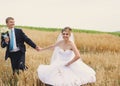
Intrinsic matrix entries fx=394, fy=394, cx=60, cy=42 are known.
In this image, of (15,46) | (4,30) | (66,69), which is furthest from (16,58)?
(66,69)

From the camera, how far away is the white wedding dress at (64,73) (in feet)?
24.1

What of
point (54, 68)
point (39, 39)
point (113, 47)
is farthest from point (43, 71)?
point (39, 39)

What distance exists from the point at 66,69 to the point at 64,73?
118 mm

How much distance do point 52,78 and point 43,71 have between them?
1.12 ft

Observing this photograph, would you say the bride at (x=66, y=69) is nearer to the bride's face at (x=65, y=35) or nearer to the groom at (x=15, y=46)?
the bride's face at (x=65, y=35)

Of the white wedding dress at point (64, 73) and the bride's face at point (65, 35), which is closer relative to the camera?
the white wedding dress at point (64, 73)

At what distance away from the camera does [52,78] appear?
24.4 ft

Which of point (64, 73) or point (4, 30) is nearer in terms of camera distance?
point (64, 73)

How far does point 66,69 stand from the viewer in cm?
757

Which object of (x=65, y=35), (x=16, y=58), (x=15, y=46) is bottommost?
(x=16, y=58)

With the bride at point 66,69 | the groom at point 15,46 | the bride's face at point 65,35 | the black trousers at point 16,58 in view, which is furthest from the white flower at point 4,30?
the bride's face at point 65,35

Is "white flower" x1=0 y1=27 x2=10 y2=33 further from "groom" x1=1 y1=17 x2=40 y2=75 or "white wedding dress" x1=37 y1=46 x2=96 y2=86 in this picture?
"white wedding dress" x1=37 y1=46 x2=96 y2=86

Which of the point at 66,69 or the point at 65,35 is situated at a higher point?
the point at 65,35

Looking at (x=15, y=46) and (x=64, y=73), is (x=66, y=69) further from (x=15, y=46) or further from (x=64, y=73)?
(x=15, y=46)
